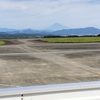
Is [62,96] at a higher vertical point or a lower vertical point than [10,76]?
higher

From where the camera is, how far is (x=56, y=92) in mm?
2295

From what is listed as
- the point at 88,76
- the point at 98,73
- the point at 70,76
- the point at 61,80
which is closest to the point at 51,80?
the point at 61,80

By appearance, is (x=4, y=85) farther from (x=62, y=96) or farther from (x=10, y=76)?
(x=62, y=96)

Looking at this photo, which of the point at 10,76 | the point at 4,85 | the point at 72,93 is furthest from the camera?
the point at 10,76

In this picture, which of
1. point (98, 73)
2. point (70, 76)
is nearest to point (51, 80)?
point (70, 76)

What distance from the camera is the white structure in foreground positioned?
217cm

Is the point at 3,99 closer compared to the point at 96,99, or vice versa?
the point at 3,99

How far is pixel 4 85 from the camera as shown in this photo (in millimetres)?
8172

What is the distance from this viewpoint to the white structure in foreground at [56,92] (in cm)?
217

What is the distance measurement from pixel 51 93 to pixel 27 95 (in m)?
0.24

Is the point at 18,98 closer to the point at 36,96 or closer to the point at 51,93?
the point at 36,96

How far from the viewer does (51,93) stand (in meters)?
2.29

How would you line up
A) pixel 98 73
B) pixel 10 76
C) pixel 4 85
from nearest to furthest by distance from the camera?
1. pixel 4 85
2. pixel 10 76
3. pixel 98 73

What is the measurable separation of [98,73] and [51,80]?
2699mm
